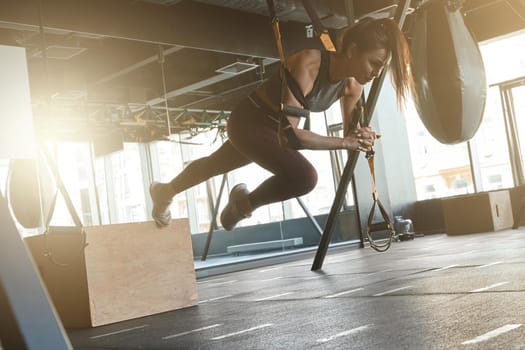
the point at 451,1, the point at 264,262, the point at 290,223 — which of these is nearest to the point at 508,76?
the point at 290,223

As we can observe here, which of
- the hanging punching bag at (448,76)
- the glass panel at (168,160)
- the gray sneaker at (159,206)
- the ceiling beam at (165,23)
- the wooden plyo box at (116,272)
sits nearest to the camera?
the gray sneaker at (159,206)

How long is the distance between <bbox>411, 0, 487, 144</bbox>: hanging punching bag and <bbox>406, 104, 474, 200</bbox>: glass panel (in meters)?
5.04

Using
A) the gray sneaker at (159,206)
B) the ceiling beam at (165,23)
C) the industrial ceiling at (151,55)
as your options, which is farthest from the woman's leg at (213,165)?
the ceiling beam at (165,23)

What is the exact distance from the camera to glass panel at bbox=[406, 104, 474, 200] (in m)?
8.97

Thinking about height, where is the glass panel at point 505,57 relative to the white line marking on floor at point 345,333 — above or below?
above

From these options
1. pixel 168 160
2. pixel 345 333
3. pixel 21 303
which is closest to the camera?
pixel 21 303

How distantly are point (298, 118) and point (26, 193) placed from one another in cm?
319

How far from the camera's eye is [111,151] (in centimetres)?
606

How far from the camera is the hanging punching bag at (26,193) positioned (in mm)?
4844

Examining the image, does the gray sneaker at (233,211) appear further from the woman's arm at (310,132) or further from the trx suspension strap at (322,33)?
the trx suspension strap at (322,33)

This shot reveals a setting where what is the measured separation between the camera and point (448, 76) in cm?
372

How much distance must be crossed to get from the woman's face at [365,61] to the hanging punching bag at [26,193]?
3139 millimetres

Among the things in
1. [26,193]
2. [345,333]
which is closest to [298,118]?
[345,333]

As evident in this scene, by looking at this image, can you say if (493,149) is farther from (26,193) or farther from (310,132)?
(310,132)
